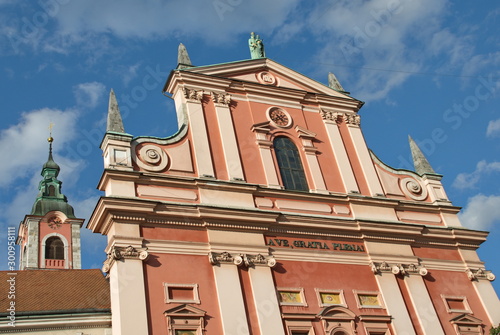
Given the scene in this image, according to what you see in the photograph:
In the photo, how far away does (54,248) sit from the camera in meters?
39.5

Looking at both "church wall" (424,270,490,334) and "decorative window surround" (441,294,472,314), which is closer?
"church wall" (424,270,490,334)

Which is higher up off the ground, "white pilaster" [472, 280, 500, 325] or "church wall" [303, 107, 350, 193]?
"church wall" [303, 107, 350, 193]

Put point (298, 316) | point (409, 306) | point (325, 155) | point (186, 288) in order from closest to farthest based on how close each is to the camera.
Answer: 1. point (186, 288)
2. point (298, 316)
3. point (409, 306)
4. point (325, 155)

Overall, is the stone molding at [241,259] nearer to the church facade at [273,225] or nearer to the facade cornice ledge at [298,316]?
the church facade at [273,225]

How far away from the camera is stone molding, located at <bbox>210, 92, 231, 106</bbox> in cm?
2100

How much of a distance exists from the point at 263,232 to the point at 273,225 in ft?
1.35

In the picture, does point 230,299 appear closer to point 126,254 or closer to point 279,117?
point 126,254

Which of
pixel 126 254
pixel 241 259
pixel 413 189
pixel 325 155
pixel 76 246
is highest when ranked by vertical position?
pixel 76 246

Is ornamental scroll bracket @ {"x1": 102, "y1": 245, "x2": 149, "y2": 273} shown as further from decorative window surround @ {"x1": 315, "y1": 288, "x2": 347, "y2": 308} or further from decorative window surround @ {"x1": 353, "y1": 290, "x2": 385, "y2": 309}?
decorative window surround @ {"x1": 353, "y1": 290, "x2": 385, "y2": 309}

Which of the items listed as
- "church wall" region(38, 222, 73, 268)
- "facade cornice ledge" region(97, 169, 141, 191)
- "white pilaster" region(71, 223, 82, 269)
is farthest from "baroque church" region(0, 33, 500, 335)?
"church wall" region(38, 222, 73, 268)

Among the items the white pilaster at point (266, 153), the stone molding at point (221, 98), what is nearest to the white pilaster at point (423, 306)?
the white pilaster at point (266, 153)

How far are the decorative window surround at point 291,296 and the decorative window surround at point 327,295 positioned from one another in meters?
0.53

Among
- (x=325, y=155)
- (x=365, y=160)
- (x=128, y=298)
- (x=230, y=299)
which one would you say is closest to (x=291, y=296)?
(x=230, y=299)

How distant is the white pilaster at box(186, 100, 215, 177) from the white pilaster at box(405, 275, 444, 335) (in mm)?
7298
